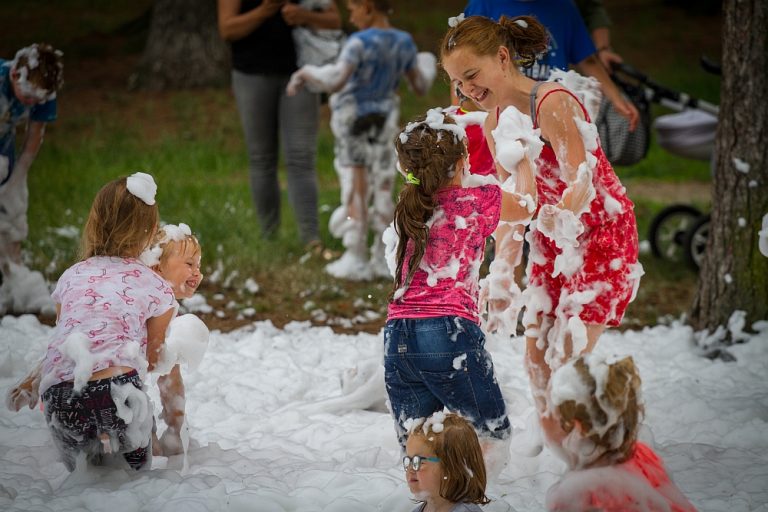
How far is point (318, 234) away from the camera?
6.68 meters

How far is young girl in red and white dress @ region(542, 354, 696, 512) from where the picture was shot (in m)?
2.44

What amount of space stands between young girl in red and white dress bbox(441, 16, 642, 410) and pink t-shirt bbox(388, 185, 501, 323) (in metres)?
0.26

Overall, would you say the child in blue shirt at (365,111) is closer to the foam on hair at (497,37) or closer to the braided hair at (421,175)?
the foam on hair at (497,37)

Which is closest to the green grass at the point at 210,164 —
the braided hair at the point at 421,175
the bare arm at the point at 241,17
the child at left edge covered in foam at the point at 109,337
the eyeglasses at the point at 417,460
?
the bare arm at the point at 241,17

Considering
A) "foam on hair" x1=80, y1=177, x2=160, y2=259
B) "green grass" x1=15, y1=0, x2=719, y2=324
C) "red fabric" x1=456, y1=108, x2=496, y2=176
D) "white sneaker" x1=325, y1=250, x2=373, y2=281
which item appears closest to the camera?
"foam on hair" x1=80, y1=177, x2=160, y2=259

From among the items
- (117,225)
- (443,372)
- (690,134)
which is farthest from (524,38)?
(690,134)

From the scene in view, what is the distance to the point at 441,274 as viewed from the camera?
2982mm

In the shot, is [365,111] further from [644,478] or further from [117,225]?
[644,478]

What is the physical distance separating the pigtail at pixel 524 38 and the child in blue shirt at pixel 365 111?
2.67 m

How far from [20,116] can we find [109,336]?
2.48 meters

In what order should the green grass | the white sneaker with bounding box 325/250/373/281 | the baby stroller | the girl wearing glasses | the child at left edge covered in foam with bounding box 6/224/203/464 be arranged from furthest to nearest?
the white sneaker with bounding box 325/250/373/281, the green grass, the baby stroller, the child at left edge covered in foam with bounding box 6/224/203/464, the girl wearing glasses

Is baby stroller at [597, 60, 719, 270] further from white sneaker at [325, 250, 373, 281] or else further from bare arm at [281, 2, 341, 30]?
bare arm at [281, 2, 341, 30]

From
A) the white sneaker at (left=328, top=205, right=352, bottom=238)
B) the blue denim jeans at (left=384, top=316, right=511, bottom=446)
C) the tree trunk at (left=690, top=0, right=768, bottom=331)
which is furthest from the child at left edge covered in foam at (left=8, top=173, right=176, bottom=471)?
the white sneaker at (left=328, top=205, right=352, bottom=238)

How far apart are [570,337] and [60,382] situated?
60.1 inches
